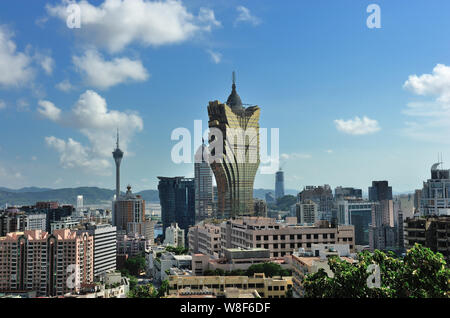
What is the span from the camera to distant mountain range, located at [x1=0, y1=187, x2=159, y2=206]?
55000mm

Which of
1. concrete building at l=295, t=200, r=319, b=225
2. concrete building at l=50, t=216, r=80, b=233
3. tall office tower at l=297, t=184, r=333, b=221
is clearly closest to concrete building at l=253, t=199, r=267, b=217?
concrete building at l=295, t=200, r=319, b=225

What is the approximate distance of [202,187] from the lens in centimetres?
6375

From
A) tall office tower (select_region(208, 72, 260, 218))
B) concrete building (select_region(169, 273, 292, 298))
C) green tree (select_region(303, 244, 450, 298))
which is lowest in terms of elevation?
concrete building (select_region(169, 273, 292, 298))

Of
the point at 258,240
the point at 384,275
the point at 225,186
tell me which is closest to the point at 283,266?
the point at 258,240

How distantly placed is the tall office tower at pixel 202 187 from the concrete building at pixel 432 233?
4692 cm

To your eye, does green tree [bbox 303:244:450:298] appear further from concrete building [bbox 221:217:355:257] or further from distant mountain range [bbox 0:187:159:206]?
distant mountain range [bbox 0:187:159:206]

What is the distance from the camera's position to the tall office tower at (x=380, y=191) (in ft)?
169

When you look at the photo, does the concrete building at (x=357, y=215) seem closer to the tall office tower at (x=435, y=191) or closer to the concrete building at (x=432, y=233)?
the tall office tower at (x=435, y=191)

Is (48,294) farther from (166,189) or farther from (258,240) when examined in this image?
(166,189)

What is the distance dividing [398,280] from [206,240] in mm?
17400

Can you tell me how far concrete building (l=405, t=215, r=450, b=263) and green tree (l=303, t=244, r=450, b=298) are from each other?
9.94 meters

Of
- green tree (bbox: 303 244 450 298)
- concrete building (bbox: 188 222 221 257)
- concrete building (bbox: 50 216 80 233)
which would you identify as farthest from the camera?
concrete building (bbox: 50 216 80 233)

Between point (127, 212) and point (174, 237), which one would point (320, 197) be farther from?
point (127, 212)
